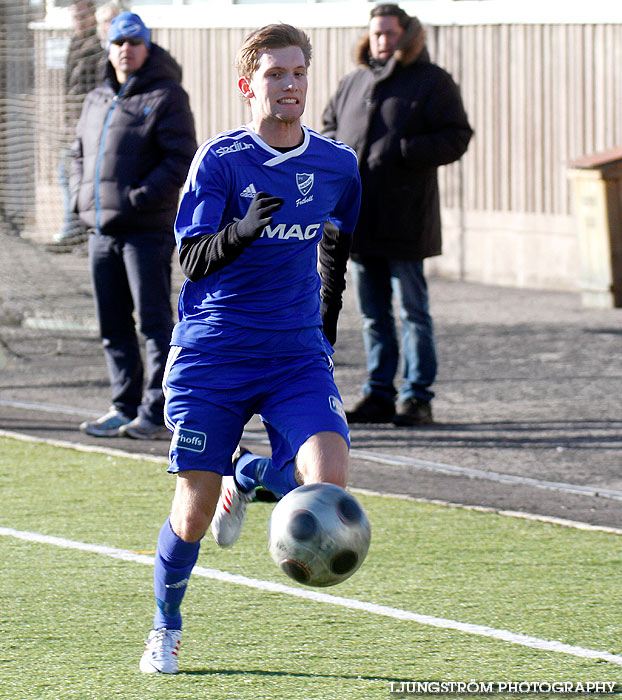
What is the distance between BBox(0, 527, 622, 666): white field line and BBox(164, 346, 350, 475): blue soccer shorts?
1.03 m

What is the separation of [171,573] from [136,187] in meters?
4.27

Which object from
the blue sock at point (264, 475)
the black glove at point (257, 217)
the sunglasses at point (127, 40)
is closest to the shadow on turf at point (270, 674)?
the blue sock at point (264, 475)

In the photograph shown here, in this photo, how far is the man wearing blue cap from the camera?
342 inches

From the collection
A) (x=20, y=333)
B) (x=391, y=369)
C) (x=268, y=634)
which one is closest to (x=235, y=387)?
(x=268, y=634)

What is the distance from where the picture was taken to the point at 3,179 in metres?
15.1

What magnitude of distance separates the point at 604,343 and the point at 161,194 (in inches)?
202

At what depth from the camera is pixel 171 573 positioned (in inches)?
190

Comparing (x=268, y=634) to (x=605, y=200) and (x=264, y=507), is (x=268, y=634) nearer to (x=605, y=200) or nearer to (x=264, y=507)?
(x=264, y=507)

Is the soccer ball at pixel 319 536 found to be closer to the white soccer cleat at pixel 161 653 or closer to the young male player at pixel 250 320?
the young male player at pixel 250 320

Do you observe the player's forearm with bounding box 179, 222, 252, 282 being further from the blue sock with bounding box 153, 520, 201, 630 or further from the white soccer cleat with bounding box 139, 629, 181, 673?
the white soccer cleat with bounding box 139, 629, 181, 673

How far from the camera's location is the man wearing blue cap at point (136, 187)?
868 centimetres

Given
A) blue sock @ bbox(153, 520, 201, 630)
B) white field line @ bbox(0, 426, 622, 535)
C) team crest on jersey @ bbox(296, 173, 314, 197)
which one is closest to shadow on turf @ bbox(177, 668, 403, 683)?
blue sock @ bbox(153, 520, 201, 630)

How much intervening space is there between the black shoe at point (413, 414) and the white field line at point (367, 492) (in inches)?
34.8

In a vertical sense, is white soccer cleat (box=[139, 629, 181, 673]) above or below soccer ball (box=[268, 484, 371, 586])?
below
